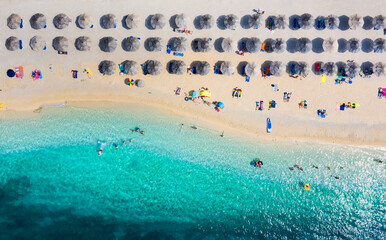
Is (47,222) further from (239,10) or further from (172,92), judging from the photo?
(239,10)

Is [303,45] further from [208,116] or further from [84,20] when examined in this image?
[84,20]

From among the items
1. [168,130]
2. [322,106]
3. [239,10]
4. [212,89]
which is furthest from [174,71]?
[322,106]

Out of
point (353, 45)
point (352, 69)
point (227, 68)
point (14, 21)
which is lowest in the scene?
point (227, 68)

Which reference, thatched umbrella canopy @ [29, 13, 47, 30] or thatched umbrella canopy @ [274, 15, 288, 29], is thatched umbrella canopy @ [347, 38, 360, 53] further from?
thatched umbrella canopy @ [29, 13, 47, 30]

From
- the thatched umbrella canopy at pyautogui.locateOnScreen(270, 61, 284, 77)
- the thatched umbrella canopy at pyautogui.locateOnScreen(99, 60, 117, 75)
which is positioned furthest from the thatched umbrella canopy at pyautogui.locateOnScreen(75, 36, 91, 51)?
the thatched umbrella canopy at pyautogui.locateOnScreen(270, 61, 284, 77)

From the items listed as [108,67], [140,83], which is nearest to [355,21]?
[140,83]

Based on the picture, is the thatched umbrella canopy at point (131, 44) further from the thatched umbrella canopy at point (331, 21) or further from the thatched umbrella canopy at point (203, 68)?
the thatched umbrella canopy at point (331, 21)
